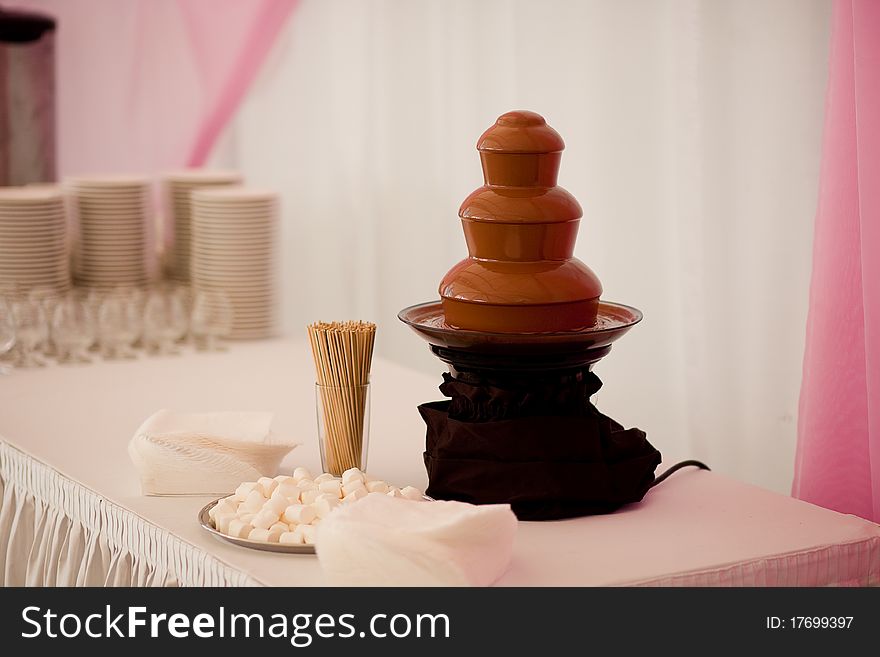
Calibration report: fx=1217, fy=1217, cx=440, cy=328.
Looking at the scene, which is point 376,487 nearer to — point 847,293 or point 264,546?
point 264,546

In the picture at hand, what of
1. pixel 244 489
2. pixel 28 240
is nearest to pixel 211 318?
pixel 28 240

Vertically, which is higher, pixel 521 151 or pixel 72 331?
pixel 521 151

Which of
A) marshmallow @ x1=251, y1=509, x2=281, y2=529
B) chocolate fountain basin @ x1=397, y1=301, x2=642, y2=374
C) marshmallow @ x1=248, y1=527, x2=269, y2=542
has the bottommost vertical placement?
marshmallow @ x1=248, y1=527, x2=269, y2=542

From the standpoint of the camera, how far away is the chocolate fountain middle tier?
1.40 m

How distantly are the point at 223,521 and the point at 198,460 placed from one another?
189mm

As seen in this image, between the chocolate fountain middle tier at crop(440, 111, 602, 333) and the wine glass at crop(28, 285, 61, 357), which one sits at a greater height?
the chocolate fountain middle tier at crop(440, 111, 602, 333)

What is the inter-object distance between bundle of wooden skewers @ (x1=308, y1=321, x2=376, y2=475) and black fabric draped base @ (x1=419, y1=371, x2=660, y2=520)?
0.14m

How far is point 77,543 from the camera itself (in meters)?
1.62

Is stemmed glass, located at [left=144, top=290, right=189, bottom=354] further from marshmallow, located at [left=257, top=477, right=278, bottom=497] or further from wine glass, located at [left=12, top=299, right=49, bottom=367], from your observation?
marshmallow, located at [left=257, top=477, right=278, bottom=497]

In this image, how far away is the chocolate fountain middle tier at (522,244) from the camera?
1396 millimetres

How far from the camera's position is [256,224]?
271cm

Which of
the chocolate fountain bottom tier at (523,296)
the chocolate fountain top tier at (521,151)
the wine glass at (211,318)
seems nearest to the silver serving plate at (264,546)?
the chocolate fountain bottom tier at (523,296)

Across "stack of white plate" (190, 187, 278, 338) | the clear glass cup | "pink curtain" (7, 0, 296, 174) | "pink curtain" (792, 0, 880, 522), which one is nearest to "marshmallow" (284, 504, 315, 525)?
the clear glass cup

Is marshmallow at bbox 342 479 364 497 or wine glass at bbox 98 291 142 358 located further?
wine glass at bbox 98 291 142 358
